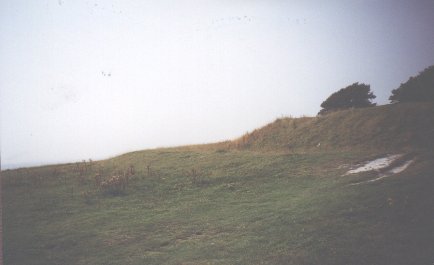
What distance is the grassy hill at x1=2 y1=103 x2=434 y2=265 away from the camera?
→ 39.9 ft

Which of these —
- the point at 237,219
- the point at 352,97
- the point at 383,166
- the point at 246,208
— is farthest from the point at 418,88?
the point at 237,219

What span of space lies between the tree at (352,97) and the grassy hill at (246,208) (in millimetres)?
17341

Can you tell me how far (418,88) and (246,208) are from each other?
32.7m

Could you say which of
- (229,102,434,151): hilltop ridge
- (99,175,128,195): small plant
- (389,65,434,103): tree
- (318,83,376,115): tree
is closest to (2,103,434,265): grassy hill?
(229,102,434,151): hilltop ridge

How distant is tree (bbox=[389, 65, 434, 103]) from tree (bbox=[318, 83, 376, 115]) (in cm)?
622

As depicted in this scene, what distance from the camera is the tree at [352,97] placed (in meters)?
49.0

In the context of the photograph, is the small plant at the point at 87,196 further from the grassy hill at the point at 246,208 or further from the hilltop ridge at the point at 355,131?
the hilltop ridge at the point at 355,131

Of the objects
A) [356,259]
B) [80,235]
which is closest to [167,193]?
[80,235]

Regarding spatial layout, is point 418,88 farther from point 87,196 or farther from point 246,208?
point 87,196

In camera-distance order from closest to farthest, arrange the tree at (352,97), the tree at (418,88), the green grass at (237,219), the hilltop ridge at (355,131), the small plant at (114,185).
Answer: the green grass at (237,219) < the small plant at (114,185) < the hilltop ridge at (355,131) < the tree at (418,88) < the tree at (352,97)

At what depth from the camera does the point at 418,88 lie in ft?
128

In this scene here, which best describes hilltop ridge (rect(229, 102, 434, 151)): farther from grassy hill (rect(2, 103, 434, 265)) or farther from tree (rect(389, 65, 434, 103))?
tree (rect(389, 65, 434, 103))

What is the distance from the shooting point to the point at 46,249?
14898 mm

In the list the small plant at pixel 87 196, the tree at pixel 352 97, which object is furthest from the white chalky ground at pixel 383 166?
the tree at pixel 352 97
